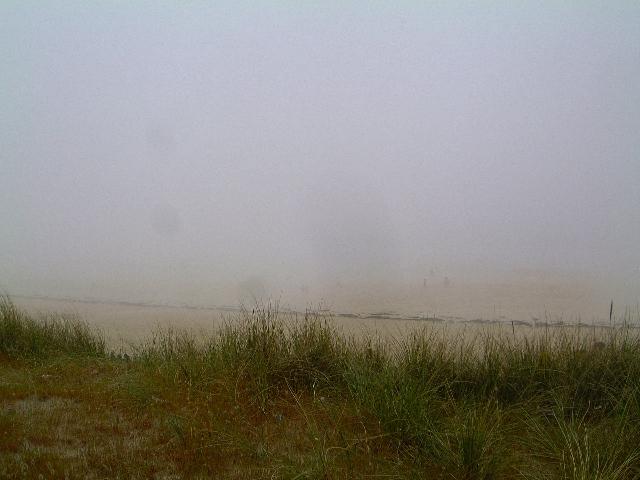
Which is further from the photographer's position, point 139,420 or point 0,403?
point 0,403

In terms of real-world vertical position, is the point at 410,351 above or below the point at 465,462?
above

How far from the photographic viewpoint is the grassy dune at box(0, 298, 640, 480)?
3.17 metres

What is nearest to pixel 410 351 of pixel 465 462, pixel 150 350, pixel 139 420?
pixel 465 462

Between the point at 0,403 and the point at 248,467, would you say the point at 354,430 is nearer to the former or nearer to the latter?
the point at 248,467

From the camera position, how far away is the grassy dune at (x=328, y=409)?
3174 millimetres

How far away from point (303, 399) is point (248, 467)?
1767 mm

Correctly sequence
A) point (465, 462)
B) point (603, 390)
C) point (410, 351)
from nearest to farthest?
point (465, 462) < point (603, 390) < point (410, 351)

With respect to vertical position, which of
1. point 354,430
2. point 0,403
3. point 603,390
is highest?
point 603,390

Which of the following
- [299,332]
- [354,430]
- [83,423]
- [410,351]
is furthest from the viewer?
[299,332]

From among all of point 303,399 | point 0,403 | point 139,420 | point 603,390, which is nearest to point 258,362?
point 303,399

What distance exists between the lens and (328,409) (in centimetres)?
411

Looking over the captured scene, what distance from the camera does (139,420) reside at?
169 inches

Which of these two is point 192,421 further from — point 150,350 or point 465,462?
point 150,350

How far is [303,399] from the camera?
5.05m
